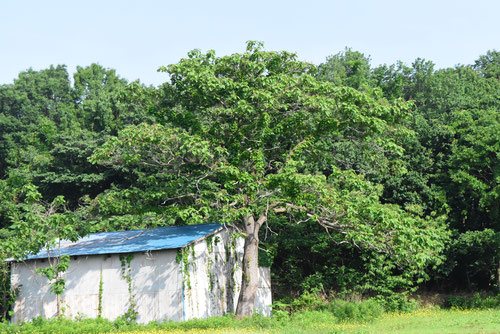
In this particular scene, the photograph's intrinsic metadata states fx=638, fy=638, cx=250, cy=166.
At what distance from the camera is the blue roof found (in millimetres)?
26750

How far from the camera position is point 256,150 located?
25.9 meters

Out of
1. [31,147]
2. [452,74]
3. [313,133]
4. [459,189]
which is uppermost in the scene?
[452,74]

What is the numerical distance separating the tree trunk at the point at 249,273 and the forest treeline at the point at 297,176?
15.7 inches

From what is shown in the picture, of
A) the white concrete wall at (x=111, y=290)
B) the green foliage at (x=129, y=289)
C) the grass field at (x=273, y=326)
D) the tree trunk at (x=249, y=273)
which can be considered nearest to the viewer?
the grass field at (x=273, y=326)

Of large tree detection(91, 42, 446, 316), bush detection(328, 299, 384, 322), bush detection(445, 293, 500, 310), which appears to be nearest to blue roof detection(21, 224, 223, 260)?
large tree detection(91, 42, 446, 316)

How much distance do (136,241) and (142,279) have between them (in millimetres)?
2306

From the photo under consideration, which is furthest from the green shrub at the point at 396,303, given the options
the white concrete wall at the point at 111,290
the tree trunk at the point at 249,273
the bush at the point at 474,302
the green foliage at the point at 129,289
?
the green foliage at the point at 129,289

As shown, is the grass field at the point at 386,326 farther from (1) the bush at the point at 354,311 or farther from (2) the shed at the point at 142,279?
(2) the shed at the point at 142,279

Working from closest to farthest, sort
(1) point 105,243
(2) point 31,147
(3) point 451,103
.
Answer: (1) point 105,243, (3) point 451,103, (2) point 31,147

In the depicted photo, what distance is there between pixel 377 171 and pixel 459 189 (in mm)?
6481

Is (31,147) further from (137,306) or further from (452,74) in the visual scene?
(452,74)

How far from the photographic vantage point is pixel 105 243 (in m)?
28.8

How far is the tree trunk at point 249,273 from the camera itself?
26344mm

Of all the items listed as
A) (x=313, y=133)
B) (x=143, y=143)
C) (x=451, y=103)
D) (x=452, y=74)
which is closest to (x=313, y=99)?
(x=313, y=133)
